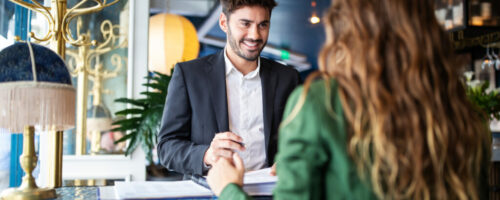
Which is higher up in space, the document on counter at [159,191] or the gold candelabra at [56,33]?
the gold candelabra at [56,33]

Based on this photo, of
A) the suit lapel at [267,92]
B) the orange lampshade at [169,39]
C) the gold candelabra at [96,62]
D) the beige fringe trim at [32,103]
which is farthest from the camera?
the orange lampshade at [169,39]

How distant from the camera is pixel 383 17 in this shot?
2.20 feet

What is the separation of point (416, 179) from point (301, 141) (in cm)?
18

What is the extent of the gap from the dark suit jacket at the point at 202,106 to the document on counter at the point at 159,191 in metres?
0.33

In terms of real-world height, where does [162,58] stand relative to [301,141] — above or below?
above

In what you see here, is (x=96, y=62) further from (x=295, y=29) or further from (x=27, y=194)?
(x=295, y=29)

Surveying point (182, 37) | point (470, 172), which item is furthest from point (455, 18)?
point (470, 172)

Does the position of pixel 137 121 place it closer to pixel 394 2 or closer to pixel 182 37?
pixel 182 37

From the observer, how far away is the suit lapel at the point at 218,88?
1558mm

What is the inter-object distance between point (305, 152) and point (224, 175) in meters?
0.25

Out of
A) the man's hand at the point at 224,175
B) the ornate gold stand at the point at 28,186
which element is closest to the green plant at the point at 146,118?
the ornate gold stand at the point at 28,186

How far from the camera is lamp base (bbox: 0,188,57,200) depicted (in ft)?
3.83

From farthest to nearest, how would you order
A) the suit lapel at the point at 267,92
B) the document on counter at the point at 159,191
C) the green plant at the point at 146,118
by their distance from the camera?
the green plant at the point at 146,118 → the suit lapel at the point at 267,92 → the document on counter at the point at 159,191

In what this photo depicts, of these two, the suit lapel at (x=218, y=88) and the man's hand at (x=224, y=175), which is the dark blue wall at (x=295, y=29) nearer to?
the suit lapel at (x=218, y=88)
